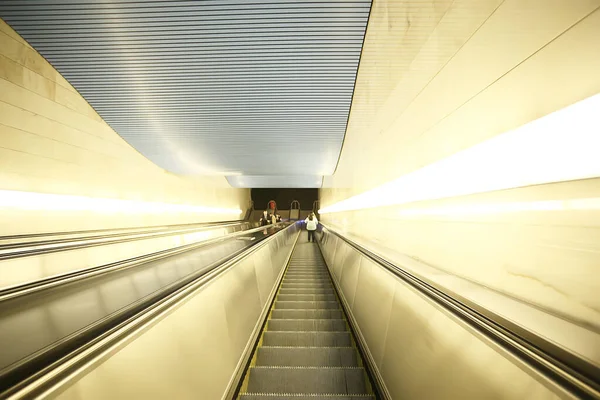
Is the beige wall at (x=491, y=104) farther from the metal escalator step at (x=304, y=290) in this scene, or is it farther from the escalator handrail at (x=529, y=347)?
the metal escalator step at (x=304, y=290)

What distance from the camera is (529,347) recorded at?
92 centimetres

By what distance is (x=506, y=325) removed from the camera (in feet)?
3.53

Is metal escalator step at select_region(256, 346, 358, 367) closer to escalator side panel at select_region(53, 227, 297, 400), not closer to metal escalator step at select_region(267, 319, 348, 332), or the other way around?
escalator side panel at select_region(53, 227, 297, 400)

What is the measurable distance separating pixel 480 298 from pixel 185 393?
168 cm

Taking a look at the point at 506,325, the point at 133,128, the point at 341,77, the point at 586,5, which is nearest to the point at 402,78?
the point at 341,77

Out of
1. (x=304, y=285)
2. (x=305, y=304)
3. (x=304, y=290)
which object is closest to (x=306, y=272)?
(x=304, y=285)

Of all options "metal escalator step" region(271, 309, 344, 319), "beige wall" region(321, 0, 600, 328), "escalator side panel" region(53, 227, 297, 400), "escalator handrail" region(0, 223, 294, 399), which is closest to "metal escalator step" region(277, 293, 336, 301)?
"metal escalator step" region(271, 309, 344, 319)

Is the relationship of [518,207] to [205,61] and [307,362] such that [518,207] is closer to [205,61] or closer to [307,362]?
[307,362]

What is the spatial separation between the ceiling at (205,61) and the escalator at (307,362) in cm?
369

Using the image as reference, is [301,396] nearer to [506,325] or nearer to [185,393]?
[185,393]

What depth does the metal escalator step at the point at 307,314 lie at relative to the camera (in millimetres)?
3662

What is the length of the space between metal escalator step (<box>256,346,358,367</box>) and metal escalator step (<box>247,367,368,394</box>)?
0.24 m

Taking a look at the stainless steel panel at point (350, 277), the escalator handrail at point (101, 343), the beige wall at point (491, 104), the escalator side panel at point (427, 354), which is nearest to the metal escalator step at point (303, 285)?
the stainless steel panel at point (350, 277)

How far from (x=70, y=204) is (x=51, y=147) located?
3.35 feet
